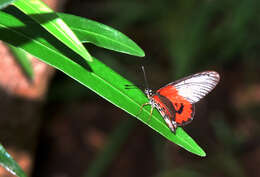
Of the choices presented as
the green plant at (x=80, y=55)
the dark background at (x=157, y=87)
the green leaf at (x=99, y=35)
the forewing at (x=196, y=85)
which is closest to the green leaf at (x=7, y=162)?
the green plant at (x=80, y=55)

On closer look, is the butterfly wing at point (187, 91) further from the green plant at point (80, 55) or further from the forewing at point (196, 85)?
the green plant at point (80, 55)

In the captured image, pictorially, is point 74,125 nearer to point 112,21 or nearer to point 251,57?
point 112,21

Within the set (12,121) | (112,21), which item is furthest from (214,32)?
(12,121)

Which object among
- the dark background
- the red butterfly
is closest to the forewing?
the red butterfly

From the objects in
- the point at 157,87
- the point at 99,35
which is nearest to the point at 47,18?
the point at 99,35

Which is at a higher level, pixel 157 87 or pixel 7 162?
pixel 7 162

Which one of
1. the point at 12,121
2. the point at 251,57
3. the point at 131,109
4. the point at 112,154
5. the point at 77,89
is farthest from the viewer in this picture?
the point at 251,57

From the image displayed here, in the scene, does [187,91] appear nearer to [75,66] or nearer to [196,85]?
[196,85]

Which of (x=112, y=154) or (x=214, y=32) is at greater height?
(x=214, y=32)
